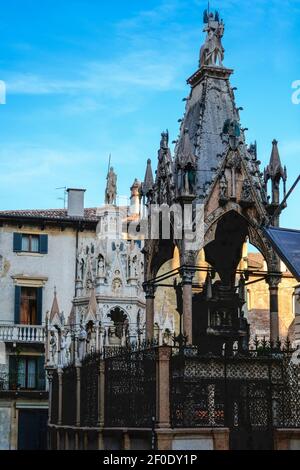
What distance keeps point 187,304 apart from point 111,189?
103 ft

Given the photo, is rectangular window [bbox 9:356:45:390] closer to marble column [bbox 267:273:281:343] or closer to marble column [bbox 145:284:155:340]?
marble column [bbox 145:284:155:340]

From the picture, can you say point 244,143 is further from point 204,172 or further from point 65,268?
point 65,268

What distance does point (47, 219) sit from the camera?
46.2 metres

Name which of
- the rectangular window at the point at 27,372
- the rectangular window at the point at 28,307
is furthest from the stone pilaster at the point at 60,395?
the rectangular window at the point at 28,307

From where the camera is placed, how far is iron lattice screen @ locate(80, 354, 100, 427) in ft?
65.1

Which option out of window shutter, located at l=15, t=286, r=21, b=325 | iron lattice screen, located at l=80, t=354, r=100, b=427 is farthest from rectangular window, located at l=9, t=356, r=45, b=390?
iron lattice screen, located at l=80, t=354, r=100, b=427

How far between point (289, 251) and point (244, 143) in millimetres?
3358

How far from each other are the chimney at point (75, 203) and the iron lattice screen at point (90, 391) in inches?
1044

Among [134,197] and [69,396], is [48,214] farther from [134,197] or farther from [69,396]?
[69,396]

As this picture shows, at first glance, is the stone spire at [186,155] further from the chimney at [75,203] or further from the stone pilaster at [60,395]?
the chimney at [75,203]

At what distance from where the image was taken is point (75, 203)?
47656mm

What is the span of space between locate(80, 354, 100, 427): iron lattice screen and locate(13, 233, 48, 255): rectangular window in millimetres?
25139

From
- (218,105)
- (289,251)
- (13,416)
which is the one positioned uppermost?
(218,105)
